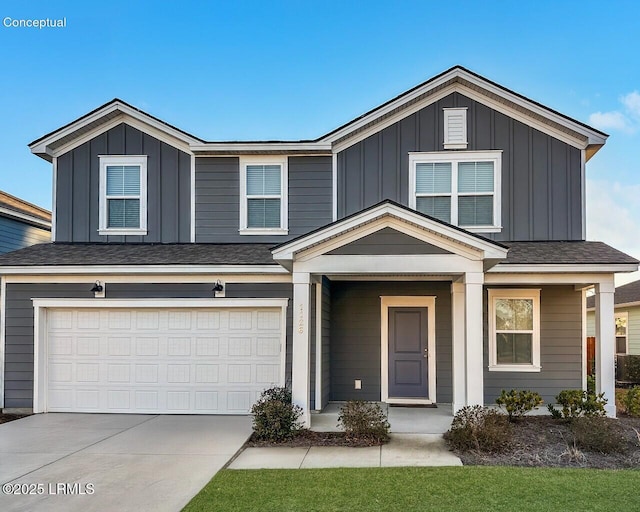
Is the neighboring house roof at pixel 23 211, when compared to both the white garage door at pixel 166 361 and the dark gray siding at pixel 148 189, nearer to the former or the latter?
the dark gray siding at pixel 148 189

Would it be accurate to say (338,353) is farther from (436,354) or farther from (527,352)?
(527,352)

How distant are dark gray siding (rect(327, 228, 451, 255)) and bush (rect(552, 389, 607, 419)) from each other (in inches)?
135

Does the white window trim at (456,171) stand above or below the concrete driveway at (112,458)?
above

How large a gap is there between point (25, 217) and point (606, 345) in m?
14.2

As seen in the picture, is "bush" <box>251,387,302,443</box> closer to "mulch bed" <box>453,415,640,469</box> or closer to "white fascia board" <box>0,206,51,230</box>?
"mulch bed" <box>453,415,640,469</box>

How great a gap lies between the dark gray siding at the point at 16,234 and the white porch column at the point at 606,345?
13.8 meters

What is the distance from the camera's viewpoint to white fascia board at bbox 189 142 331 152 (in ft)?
37.2

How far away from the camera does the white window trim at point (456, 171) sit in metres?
11.1

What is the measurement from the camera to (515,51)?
15.2 meters

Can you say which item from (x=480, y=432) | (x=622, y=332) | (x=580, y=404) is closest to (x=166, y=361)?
(x=480, y=432)

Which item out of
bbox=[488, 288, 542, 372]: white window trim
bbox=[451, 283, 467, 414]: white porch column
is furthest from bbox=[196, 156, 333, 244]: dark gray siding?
bbox=[488, 288, 542, 372]: white window trim

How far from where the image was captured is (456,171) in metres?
11.2

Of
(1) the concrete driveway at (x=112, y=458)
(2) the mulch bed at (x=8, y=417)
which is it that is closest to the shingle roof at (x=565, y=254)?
(1) the concrete driveway at (x=112, y=458)

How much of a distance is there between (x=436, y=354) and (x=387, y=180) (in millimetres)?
3783
